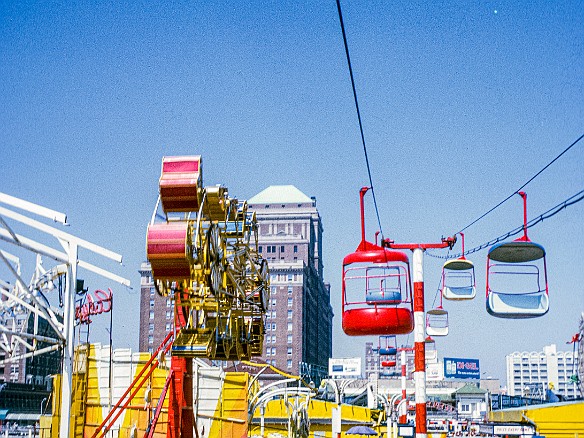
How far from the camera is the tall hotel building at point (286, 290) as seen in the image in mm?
134875

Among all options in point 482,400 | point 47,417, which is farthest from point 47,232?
point 482,400

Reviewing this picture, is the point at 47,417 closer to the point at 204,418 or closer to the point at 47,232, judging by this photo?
the point at 204,418

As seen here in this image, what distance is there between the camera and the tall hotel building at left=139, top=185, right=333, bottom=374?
13488cm

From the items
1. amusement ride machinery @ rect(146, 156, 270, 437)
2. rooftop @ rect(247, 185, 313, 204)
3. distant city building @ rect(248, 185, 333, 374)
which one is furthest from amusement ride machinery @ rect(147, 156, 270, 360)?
rooftop @ rect(247, 185, 313, 204)

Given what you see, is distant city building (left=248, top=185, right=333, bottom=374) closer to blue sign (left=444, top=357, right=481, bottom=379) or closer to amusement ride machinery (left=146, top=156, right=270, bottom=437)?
blue sign (left=444, top=357, right=481, bottom=379)

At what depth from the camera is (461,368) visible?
12519 centimetres

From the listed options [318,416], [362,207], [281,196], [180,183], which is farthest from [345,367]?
[180,183]

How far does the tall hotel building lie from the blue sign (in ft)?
71.7

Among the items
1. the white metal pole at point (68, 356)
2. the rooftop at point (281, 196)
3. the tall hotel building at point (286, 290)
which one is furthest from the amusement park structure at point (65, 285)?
the rooftop at point (281, 196)

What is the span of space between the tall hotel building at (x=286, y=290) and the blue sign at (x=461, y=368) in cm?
2186

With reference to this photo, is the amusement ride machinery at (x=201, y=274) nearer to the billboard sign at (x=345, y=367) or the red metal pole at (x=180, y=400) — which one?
the red metal pole at (x=180, y=400)

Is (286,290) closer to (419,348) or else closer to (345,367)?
(345,367)

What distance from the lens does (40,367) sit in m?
132

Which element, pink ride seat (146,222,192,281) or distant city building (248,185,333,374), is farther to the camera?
distant city building (248,185,333,374)
